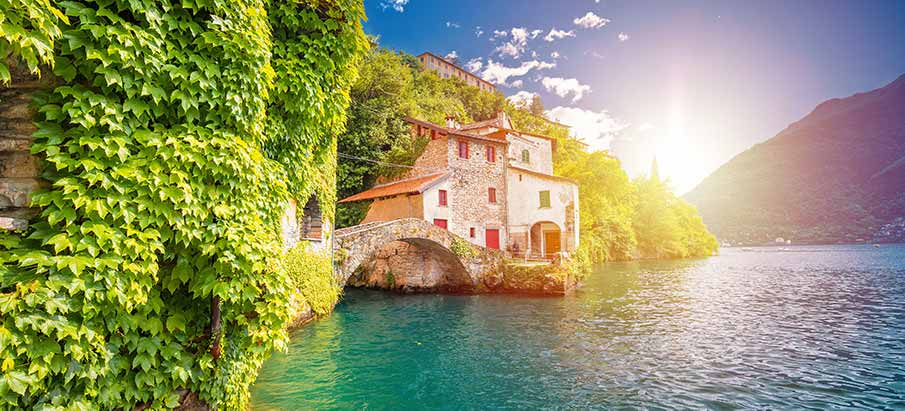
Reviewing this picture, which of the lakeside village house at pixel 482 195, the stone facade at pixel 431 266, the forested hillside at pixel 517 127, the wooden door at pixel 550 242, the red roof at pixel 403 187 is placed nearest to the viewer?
the stone facade at pixel 431 266

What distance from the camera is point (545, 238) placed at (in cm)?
2909

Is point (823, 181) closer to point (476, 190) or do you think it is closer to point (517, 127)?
point (517, 127)

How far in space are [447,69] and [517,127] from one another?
3620cm

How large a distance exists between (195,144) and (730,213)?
15507cm

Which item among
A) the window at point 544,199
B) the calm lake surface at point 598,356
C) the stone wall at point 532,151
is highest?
the stone wall at point 532,151

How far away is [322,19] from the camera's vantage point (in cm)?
592

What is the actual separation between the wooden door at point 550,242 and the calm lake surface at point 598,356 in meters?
11.6

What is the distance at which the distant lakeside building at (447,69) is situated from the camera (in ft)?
244

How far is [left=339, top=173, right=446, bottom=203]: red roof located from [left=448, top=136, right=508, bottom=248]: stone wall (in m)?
1.64

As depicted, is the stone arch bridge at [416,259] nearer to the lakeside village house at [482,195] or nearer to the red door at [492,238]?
the lakeside village house at [482,195]

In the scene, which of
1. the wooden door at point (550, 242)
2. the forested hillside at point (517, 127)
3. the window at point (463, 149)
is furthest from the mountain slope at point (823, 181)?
the window at point (463, 149)

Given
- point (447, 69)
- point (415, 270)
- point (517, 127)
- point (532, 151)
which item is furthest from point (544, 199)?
point (447, 69)

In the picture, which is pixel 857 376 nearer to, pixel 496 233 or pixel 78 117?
pixel 78 117

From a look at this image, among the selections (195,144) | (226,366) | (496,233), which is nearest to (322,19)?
(195,144)
